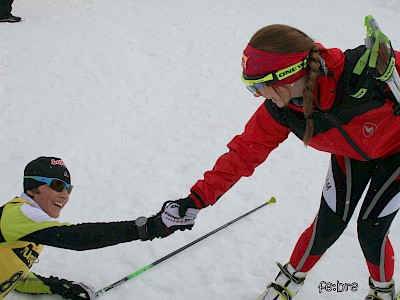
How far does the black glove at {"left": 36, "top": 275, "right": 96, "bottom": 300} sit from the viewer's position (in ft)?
9.56

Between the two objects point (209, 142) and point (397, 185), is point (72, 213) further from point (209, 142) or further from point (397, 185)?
point (397, 185)

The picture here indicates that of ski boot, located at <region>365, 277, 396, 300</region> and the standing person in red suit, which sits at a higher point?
the standing person in red suit

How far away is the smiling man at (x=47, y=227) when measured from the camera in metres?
2.25

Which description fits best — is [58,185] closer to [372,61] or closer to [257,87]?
[257,87]

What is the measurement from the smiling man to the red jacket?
0.29 metres

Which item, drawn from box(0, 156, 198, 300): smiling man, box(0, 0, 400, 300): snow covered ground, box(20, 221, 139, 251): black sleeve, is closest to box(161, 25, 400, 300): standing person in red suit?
box(0, 156, 198, 300): smiling man

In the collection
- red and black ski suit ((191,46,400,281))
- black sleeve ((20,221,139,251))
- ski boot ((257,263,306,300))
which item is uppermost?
red and black ski suit ((191,46,400,281))

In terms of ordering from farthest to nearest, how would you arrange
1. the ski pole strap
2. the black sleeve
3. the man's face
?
the man's face, the black sleeve, the ski pole strap

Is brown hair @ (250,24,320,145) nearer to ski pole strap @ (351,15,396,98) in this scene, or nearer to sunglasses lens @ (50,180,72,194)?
ski pole strap @ (351,15,396,98)

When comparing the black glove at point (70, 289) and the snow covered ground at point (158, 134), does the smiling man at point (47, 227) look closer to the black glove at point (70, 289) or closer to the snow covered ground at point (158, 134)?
the black glove at point (70, 289)

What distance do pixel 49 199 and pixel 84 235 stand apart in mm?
446

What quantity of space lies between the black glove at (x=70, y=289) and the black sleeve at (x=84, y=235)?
0.79 metres

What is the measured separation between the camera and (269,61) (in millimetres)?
1908

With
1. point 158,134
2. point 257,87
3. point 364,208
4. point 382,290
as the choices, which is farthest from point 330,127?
point 158,134
